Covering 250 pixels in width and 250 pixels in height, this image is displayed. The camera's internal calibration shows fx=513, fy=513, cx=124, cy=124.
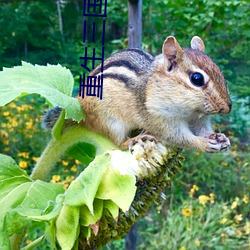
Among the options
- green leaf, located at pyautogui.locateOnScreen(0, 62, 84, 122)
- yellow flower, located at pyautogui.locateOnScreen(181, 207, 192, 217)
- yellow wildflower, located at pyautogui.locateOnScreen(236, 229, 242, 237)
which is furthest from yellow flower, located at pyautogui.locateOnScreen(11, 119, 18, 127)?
green leaf, located at pyautogui.locateOnScreen(0, 62, 84, 122)

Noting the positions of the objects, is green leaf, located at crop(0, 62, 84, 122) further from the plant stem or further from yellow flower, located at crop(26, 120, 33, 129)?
yellow flower, located at crop(26, 120, 33, 129)

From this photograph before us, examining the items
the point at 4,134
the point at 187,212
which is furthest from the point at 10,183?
the point at 4,134

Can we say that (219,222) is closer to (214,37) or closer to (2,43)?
(214,37)

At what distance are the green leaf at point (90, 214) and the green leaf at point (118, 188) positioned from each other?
13mm

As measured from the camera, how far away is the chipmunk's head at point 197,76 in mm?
710

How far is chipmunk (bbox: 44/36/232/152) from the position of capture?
0.72m

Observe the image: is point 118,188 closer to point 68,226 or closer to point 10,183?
point 68,226

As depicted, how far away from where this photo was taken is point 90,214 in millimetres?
521

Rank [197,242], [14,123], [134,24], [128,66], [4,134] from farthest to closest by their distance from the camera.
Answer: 1. [4,134]
2. [14,123]
3. [197,242]
4. [134,24]
5. [128,66]

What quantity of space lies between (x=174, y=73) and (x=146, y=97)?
0.07 meters

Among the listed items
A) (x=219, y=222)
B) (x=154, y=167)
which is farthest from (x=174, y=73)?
(x=219, y=222)

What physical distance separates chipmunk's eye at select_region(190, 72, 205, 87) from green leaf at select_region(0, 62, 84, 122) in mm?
177

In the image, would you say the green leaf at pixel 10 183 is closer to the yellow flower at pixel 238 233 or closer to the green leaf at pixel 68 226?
the green leaf at pixel 68 226

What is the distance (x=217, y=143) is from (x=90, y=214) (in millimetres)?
233
